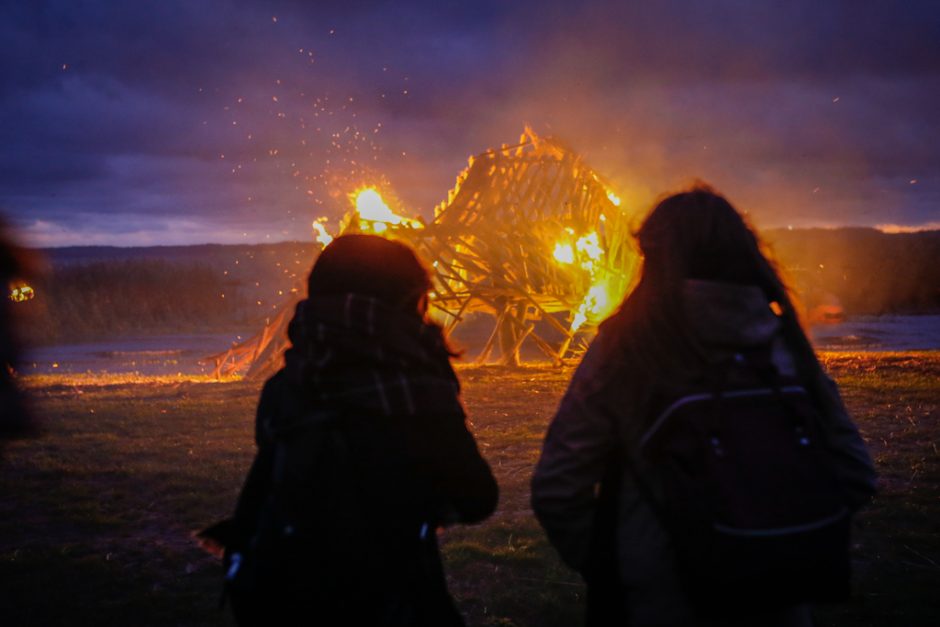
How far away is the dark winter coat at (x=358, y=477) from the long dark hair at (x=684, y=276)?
1.78 feet

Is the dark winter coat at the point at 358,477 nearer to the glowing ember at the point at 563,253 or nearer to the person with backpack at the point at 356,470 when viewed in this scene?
the person with backpack at the point at 356,470

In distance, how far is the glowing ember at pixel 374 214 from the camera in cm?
1190

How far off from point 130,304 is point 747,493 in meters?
37.8

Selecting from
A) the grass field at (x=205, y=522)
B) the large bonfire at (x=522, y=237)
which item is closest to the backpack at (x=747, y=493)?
the grass field at (x=205, y=522)

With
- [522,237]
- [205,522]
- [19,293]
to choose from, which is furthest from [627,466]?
[522,237]

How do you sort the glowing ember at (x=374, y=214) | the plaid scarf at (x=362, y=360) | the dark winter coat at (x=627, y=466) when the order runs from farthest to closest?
the glowing ember at (x=374, y=214) < the plaid scarf at (x=362, y=360) < the dark winter coat at (x=627, y=466)

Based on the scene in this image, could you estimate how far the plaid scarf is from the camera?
6.41 feet

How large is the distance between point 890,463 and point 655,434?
5250 mm

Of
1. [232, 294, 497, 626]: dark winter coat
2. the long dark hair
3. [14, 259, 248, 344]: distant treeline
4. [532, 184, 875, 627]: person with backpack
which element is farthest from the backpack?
[14, 259, 248, 344]: distant treeline

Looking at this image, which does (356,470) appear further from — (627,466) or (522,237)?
(522,237)

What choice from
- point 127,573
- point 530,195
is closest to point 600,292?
point 530,195

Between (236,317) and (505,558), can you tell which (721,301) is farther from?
(236,317)

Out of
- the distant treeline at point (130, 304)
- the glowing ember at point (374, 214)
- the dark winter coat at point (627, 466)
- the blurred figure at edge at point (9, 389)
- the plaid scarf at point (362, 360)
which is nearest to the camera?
the dark winter coat at point (627, 466)

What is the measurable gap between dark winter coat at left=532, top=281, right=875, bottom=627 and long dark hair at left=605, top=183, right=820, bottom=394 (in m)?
0.03
